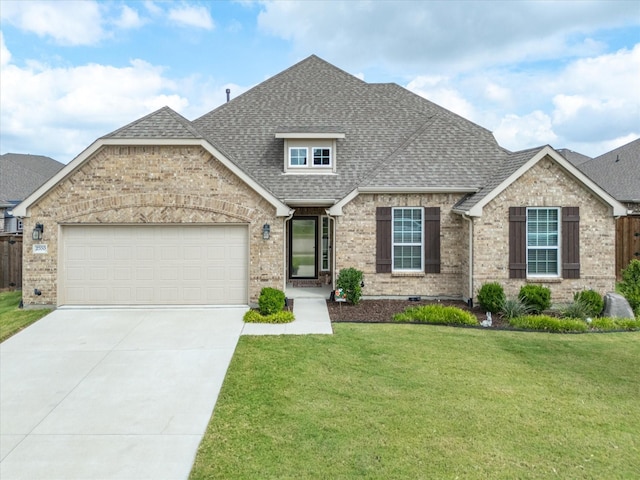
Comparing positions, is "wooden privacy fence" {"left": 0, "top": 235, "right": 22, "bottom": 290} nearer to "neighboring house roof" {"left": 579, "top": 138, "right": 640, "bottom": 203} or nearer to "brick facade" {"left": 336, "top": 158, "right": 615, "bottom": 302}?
"brick facade" {"left": 336, "top": 158, "right": 615, "bottom": 302}

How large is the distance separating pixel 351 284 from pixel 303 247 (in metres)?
3.83

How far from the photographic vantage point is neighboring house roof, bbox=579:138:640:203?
2270cm

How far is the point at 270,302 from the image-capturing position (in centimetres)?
1141

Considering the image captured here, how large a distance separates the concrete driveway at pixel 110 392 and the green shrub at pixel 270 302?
66cm

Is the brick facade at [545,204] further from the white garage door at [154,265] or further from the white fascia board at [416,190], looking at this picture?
the white garage door at [154,265]

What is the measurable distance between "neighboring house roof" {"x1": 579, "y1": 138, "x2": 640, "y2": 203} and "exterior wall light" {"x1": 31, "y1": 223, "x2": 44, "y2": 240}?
75.8 feet

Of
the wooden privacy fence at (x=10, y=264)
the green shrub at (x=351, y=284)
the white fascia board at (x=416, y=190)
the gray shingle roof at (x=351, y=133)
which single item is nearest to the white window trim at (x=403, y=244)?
the white fascia board at (x=416, y=190)

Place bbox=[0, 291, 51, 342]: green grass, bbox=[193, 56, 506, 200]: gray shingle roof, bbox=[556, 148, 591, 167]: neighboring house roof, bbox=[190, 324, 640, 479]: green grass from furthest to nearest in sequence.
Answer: bbox=[556, 148, 591, 167]: neighboring house roof → bbox=[193, 56, 506, 200]: gray shingle roof → bbox=[0, 291, 51, 342]: green grass → bbox=[190, 324, 640, 479]: green grass

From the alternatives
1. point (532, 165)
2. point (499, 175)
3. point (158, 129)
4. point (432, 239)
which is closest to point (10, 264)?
point (158, 129)

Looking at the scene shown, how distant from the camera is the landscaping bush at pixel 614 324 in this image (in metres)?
10.8

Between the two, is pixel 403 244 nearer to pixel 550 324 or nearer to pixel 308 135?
pixel 550 324

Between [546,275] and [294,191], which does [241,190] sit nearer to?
[294,191]

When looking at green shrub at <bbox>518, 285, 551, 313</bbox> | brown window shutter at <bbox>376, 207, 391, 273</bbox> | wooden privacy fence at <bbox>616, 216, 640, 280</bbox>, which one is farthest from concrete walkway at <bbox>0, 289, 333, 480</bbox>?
wooden privacy fence at <bbox>616, 216, 640, 280</bbox>

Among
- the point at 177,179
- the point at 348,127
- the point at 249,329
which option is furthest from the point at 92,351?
the point at 348,127
